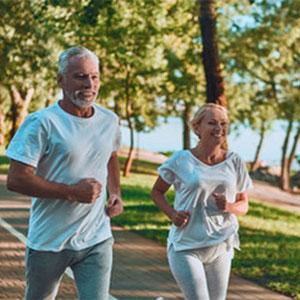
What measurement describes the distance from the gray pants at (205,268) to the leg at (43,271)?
117cm

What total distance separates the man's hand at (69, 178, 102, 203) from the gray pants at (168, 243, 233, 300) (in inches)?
52.7

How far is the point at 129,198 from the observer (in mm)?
22078

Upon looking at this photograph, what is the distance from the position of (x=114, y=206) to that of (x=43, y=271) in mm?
505

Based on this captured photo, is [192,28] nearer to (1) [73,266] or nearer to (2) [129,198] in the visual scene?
(2) [129,198]

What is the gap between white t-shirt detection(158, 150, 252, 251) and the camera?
5398mm

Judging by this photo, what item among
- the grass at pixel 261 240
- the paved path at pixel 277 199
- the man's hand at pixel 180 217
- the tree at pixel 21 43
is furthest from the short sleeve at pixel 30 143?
the paved path at pixel 277 199

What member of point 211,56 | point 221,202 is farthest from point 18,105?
point 221,202

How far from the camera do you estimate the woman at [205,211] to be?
5.37 meters

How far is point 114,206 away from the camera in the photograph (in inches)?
178

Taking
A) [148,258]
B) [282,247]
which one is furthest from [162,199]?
[282,247]

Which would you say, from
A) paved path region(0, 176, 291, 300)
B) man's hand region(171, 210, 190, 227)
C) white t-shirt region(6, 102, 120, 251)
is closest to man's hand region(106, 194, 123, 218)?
white t-shirt region(6, 102, 120, 251)

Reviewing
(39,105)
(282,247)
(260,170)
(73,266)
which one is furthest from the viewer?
(260,170)

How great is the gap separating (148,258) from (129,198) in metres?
10.3

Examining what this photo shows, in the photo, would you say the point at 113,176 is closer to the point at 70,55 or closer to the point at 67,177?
the point at 67,177
